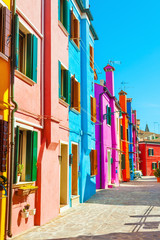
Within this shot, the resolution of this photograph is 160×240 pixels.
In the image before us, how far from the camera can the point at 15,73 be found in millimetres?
7199

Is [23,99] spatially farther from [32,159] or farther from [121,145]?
[121,145]

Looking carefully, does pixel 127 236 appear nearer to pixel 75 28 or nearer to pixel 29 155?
pixel 29 155

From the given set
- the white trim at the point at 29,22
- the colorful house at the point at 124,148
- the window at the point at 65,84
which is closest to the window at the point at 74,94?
the window at the point at 65,84

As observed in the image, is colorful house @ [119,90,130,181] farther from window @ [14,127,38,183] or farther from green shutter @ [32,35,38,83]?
window @ [14,127,38,183]

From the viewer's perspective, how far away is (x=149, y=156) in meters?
48.3

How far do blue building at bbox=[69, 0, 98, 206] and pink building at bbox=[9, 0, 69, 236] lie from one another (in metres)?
2.75

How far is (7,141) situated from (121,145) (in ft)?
77.7

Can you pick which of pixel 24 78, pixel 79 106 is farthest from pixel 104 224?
pixel 79 106

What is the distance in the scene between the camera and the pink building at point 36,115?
7258 mm

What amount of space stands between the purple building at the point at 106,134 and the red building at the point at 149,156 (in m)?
24.6

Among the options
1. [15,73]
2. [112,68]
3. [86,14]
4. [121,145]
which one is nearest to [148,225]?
[15,73]

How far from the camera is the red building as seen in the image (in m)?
47.7

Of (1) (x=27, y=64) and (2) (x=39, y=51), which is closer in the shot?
(1) (x=27, y=64)

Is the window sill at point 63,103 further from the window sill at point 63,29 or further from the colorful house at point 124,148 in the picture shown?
the colorful house at point 124,148
